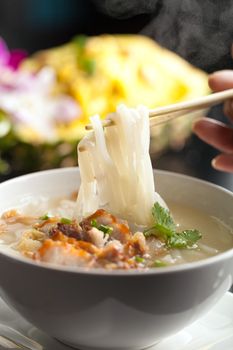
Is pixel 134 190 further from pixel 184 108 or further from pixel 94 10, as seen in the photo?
pixel 94 10

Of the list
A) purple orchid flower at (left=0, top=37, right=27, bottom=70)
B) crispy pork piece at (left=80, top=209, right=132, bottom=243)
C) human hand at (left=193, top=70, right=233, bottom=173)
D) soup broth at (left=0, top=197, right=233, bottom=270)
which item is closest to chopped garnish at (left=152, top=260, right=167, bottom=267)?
soup broth at (left=0, top=197, right=233, bottom=270)

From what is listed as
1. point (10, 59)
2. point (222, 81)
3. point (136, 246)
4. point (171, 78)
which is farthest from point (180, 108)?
point (171, 78)

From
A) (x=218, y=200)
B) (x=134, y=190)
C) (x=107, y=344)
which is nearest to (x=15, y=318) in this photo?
(x=107, y=344)

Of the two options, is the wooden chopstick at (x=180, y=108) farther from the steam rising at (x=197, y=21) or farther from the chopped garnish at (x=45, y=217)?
the steam rising at (x=197, y=21)

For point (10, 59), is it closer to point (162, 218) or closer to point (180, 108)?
point (180, 108)

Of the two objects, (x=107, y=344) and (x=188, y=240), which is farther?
(x=188, y=240)

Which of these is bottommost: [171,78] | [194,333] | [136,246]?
[171,78]
